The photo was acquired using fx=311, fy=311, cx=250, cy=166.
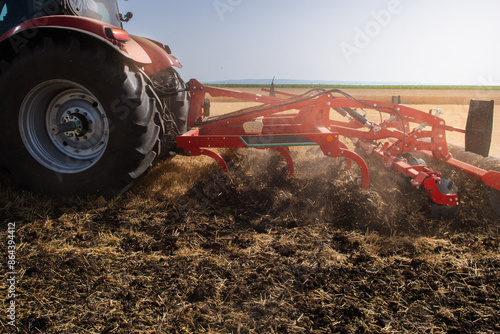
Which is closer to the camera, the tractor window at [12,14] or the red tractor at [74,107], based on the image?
the red tractor at [74,107]

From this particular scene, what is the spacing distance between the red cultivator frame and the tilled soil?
268 millimetres

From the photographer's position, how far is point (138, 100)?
239 cm

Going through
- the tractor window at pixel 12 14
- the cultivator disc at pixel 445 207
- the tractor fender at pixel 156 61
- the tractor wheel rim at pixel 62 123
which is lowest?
the cultivator disc at pixel 445 207

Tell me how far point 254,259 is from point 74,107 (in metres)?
1.99

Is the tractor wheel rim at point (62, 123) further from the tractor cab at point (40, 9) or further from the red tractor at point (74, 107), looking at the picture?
the tractor cab at point (40, 9)

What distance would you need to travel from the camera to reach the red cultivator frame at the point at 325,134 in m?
2.61

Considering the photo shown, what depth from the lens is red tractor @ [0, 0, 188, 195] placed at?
2.40 meters

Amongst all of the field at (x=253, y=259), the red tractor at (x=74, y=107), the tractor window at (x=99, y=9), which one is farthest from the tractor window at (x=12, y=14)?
the field at (x=253, y=259)

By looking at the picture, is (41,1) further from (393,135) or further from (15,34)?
(393,135)

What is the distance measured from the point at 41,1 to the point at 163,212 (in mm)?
2318

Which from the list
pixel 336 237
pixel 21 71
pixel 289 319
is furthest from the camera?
pixel 21 71

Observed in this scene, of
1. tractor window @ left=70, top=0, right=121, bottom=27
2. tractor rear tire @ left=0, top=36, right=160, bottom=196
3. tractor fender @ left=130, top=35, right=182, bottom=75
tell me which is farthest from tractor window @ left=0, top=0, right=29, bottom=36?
tractor fender @ left=130, top=35, right=182, bottom=75

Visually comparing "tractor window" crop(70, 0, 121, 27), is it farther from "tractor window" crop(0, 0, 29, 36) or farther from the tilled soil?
the tilled soil

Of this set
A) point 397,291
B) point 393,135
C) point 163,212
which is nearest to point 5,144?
point 163,212
